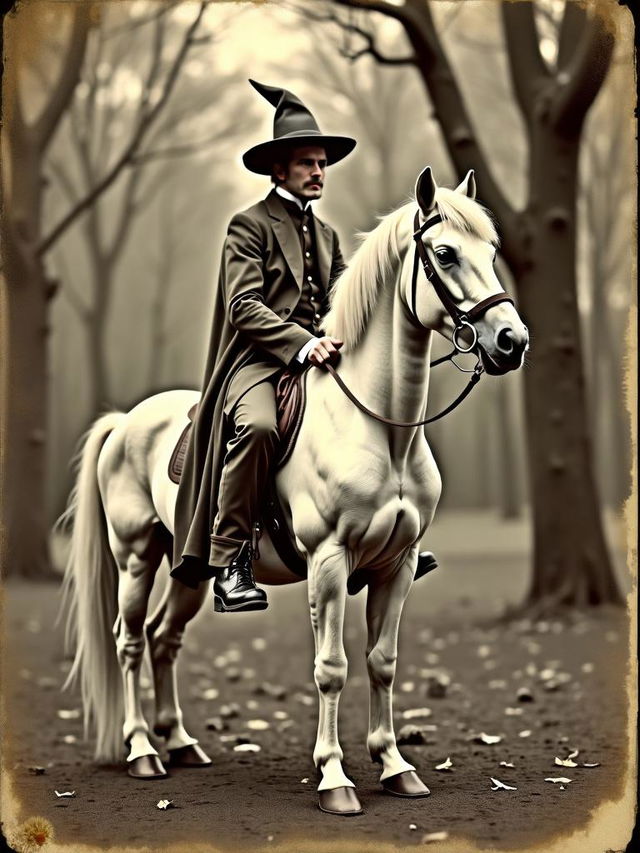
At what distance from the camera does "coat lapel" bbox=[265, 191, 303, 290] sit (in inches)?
210

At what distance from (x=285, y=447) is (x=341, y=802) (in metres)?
1.75

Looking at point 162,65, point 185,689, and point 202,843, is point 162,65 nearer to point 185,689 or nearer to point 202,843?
point 185,689

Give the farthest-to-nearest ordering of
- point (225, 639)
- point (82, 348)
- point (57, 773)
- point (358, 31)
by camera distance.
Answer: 1. point (82, 348)
2. point (225, 639)
3. point (358, 31)
4. point (57, 773)

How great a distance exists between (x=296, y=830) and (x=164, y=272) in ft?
76.8

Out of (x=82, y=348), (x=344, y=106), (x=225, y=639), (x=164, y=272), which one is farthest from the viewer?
(x=82, y=348)

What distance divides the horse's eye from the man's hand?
0.75 meters

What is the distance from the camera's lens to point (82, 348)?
31844 mm

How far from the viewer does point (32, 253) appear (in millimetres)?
13844

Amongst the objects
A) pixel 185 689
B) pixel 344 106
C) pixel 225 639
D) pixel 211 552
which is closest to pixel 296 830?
pixel 211 552

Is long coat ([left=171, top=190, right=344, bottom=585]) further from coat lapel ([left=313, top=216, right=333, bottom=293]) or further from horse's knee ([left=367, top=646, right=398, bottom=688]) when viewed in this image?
horse's knee ([left=367, top=646, right=398, bottom=688])

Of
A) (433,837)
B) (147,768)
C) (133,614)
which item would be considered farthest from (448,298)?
(147,768)

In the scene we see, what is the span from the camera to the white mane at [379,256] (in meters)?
4.60

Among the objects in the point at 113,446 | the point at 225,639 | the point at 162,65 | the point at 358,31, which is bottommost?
the point at 225,639

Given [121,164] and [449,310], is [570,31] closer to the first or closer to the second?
[121,164]
